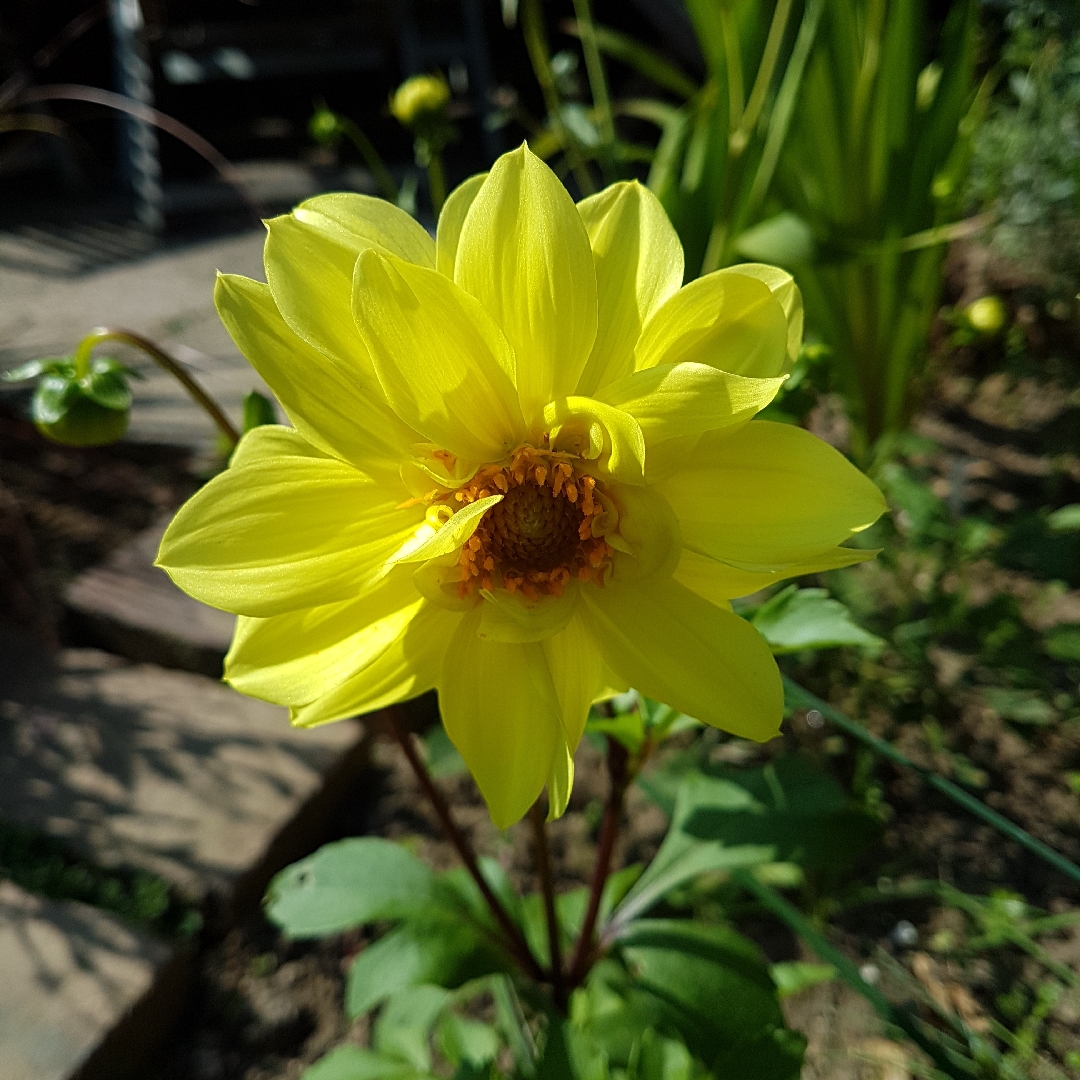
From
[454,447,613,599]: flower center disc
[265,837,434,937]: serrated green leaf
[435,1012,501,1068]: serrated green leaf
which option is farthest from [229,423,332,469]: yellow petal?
[435,1012,501,1068]: serrated green leaf

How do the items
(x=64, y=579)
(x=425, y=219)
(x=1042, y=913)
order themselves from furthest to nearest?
(x=425, y=219) → (x=64, y=579) → (x=1042, y=913)

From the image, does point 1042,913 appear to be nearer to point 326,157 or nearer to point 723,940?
point 723,940

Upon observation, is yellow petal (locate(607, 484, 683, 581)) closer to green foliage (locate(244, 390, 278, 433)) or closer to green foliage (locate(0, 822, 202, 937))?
green foliage (locate(244, 390, 278, 433))

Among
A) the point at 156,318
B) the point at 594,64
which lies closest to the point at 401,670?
the point at 594,64

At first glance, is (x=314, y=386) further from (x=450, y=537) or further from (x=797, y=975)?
(x=797, y=975)

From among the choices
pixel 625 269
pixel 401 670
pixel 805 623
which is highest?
pixel 625 269

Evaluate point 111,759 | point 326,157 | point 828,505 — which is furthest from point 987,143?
point 326,157
